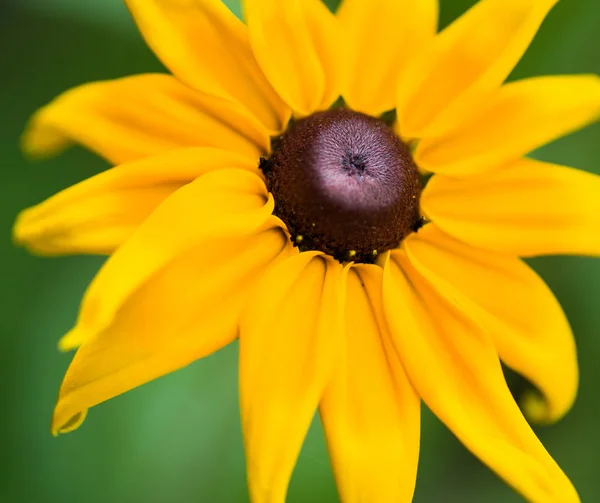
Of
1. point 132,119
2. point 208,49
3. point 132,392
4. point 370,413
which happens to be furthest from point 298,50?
point 132,392

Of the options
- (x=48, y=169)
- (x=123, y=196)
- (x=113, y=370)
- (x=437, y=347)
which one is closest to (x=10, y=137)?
(x=48, y=169)

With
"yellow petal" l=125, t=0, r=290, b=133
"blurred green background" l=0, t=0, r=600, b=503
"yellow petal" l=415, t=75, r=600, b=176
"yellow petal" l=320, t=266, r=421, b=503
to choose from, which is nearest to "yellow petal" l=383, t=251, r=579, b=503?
"yellow petal" l=320, t=266, r=421, b=503

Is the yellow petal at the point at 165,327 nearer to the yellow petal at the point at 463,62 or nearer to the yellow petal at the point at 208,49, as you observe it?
the yellow petal at the point at 208,49

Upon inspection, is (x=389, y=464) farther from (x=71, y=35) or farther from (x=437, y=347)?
(x=71, y=35)

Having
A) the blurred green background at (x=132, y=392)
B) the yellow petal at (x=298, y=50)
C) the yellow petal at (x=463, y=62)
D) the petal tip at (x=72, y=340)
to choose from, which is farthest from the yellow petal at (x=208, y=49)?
the blurred green background at (x=132, y=392)

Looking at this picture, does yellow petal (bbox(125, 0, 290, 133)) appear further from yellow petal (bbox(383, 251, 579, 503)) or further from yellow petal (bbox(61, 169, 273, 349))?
yellow petal (bbox(383, 251, 579, 503))

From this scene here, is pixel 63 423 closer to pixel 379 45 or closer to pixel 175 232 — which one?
pixel 175 232
